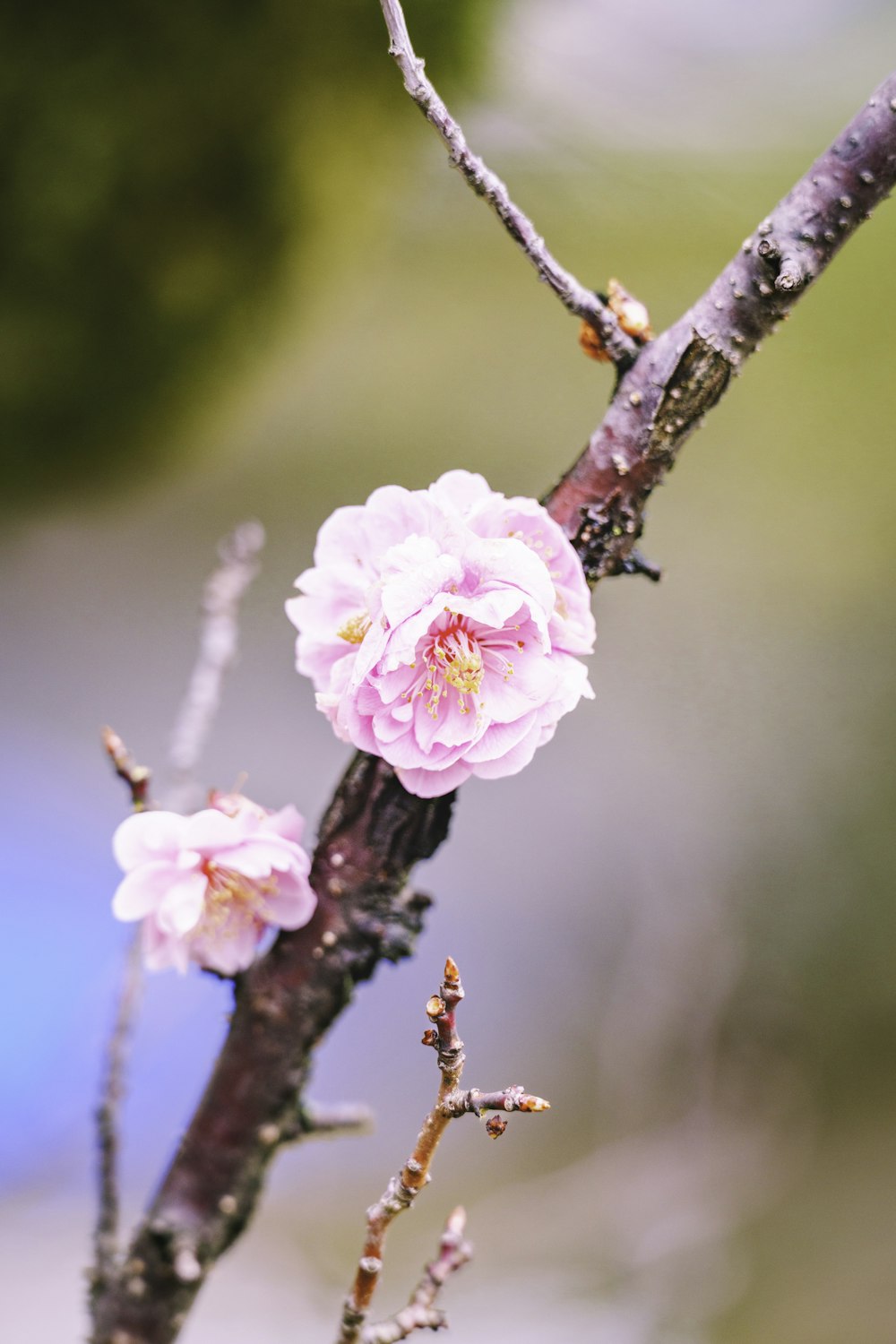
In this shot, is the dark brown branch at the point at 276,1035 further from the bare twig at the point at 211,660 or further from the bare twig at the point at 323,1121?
the bare twig at the point at 211,660

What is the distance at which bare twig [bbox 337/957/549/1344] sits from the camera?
24 centimetres

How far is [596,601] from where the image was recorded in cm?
93

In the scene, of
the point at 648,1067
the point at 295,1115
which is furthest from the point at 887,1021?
A: the point at 295,1115

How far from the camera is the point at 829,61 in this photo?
2.71ft

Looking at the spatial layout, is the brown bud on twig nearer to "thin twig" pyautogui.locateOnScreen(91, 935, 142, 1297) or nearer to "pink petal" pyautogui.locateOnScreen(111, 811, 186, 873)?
"pink petal" pyautogui.locateOnScreen(111, 811, 186, 873)

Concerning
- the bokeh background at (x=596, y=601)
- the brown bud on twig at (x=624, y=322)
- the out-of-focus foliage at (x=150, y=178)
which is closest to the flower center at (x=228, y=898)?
the brown bud on twig at (x=624, y=322)

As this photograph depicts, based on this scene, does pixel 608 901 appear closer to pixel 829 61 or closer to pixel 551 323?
pixel 551 323

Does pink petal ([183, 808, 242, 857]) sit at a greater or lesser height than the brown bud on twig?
lesser

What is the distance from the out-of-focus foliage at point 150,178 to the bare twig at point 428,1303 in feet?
2.88

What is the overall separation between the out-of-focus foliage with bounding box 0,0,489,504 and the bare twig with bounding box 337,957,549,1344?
2.74 feet

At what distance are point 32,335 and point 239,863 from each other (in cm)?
81

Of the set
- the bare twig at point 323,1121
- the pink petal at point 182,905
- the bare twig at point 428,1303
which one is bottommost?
the bare twig at point 428,1303

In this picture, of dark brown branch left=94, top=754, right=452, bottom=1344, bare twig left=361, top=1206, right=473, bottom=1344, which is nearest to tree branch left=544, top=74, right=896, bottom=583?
dark brown branch left=94, top=754, right=452, bottom=1344

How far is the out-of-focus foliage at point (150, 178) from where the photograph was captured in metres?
0.77
